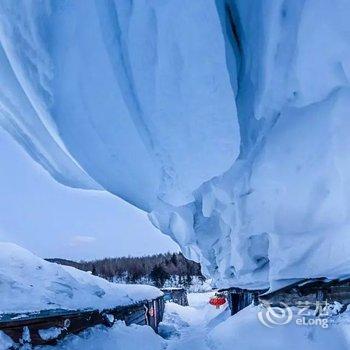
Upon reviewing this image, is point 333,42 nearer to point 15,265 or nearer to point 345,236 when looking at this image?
point 345,236

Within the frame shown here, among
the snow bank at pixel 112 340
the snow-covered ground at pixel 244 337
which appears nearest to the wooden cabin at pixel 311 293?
the snow-covered ground at pixel 244 337

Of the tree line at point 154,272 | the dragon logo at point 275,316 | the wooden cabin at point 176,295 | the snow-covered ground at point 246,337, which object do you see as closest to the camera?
the snow-covered ground at point 246,337

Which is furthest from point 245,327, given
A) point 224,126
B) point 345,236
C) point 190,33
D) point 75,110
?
point 190,33

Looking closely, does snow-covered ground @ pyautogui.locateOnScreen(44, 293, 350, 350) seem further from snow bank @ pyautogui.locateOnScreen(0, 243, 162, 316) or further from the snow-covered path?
snow bank @ pyautogui.locateOnScreen(0, 243, 162, 316)

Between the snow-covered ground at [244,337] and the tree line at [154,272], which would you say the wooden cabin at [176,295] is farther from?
the tree line at [154,272]

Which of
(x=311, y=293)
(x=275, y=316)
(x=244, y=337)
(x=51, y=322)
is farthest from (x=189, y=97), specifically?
(x=51, y=322)

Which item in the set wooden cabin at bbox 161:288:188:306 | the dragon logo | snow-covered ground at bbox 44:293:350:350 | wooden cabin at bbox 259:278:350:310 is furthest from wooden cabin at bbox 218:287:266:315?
wooden cabin at bbox 161:288:188:306

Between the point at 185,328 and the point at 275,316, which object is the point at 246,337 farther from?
the point at 185,328

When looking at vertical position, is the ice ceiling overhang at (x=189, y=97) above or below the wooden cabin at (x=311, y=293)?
above
